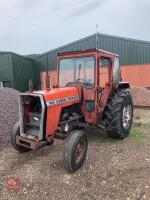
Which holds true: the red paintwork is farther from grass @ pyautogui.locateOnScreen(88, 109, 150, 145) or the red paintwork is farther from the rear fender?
grass @ pyautogui.locateOnScreen(88, 109, 150, 145)

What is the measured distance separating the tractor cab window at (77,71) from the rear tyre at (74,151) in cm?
131

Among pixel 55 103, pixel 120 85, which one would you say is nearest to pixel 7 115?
pixel 55 103

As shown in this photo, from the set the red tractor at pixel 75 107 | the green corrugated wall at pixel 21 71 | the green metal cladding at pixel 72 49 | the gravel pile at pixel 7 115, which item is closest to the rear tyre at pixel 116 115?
the red tractor at pixel 75 107

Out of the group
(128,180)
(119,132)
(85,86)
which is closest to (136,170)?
(128,180)

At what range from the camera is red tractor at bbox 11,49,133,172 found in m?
4.38

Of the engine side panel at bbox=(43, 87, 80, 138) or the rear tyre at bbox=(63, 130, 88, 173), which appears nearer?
the rear tyre at bbox=(63, 130, 88, 173)

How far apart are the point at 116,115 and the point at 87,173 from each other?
6.13ft

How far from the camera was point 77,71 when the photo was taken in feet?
18.0

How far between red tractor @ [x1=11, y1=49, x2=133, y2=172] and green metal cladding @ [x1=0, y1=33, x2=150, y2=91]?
922cm

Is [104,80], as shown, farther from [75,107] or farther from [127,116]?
[127,116]

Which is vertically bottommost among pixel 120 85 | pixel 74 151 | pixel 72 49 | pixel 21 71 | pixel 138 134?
pixel 138 134

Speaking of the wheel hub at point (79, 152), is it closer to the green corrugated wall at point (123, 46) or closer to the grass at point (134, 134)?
the grass at point (134, 134)

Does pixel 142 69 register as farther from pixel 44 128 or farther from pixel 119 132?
pixel 44 128

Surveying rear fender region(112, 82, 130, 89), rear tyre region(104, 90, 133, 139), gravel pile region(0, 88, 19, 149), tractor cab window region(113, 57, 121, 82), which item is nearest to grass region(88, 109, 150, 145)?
rear tyre region(104, 90, 133, 139)
